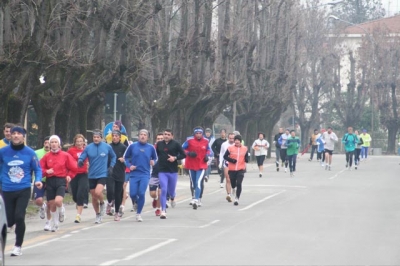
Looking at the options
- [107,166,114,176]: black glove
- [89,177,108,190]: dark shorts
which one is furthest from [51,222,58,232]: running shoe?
[107,166,114,176]: black glove

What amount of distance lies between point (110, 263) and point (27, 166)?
2371 millimetres

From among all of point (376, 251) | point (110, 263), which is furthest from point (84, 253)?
point (376, 251)

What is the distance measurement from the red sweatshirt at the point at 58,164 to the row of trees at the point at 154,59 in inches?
202

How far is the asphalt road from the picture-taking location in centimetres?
1435

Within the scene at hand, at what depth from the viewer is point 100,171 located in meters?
20.4

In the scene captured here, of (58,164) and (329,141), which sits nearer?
(58,164)

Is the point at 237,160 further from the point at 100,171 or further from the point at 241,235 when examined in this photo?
the point at 241,235

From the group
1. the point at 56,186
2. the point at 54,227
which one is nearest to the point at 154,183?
the point at 54,227

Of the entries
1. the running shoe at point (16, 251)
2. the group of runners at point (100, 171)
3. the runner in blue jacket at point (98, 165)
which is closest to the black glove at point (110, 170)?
the group of runners at point (100, 171)

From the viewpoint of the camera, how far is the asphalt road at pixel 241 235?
47.1 feet

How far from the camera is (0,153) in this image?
599 inches

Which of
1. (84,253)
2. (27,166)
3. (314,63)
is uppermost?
(314,63)

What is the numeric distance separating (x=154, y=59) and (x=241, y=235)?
22958mm

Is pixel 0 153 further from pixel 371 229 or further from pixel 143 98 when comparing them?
pixel 143 98
